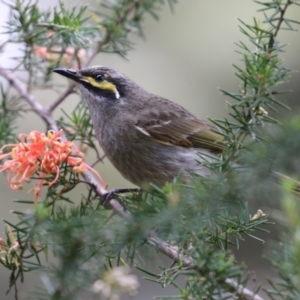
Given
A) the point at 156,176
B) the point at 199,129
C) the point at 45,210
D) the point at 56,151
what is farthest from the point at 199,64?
the point at 45,210

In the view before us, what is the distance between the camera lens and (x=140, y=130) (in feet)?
16.1

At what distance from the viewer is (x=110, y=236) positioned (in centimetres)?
201

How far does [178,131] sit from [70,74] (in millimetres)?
1133

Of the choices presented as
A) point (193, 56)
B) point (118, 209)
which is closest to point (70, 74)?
point (118, 209)

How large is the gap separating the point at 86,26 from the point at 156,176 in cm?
124

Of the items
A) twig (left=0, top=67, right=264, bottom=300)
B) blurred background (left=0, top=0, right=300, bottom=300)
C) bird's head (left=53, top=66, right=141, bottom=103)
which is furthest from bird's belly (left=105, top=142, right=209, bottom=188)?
blurred background (left=0, top=0, right=300, bottom=300)

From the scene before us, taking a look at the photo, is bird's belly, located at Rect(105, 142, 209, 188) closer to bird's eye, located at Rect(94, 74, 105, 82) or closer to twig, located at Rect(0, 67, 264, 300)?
bird's eye, located at Rect(94, 74, 105, 82)

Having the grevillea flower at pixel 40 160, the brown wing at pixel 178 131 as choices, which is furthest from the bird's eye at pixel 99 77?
the grevillea flower at pixel 40 160

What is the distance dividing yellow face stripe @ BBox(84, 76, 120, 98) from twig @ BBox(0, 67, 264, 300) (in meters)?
0.56

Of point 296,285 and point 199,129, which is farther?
point 199,129

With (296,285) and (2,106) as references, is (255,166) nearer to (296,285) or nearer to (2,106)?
(296,285)

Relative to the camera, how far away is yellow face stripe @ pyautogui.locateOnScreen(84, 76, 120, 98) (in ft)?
15.7

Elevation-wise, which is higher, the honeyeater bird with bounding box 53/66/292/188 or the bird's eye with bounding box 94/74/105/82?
the bird's eye with bounding box 94/74/105/82

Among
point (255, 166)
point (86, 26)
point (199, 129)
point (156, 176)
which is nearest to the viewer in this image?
point (255, 166)
